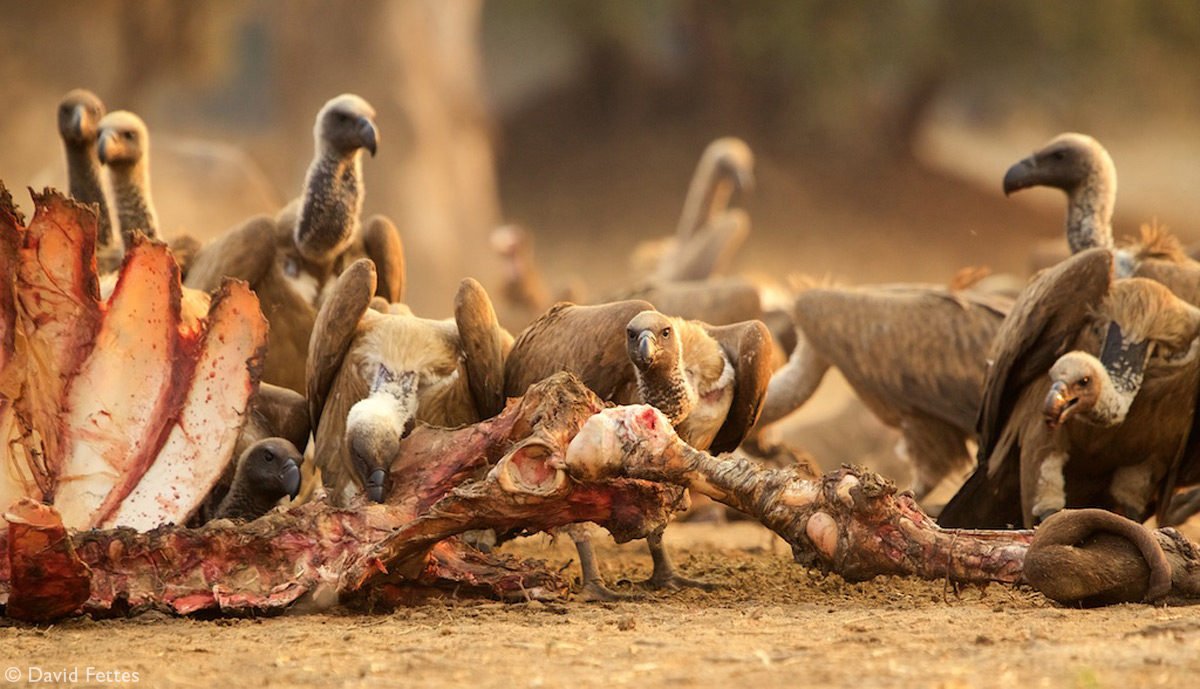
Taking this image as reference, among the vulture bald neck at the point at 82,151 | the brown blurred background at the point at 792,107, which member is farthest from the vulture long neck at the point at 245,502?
the brown blurred background at the point at 792,107

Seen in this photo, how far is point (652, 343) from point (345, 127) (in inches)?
86.0

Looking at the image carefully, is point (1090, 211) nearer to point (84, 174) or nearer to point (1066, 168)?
point (1066, 168)

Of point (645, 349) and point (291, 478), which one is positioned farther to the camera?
point (291, 478)

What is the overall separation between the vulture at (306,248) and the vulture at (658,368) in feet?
3.99

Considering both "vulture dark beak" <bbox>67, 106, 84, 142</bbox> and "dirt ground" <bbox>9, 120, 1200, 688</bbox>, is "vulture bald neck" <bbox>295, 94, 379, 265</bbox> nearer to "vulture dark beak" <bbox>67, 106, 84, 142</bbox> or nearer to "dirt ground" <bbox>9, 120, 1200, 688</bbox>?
"vulture dark beak" <bbox>67, 106, 84, 142</bbox>

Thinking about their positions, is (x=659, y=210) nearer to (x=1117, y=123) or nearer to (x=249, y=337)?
(x=1117, y=123)

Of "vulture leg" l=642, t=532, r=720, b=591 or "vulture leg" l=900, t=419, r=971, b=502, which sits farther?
"vulture leg" l=900, t=419, r=971, b=502

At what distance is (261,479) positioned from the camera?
4844 mm

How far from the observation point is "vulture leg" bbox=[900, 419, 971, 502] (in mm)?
7359

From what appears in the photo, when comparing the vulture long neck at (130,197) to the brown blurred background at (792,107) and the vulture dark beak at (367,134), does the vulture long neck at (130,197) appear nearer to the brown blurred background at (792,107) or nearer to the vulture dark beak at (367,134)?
the vulture dark beak at (367,134)

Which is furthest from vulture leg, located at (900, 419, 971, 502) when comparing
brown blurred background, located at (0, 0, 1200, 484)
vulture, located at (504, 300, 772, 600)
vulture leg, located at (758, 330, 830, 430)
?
brown blurred background, located at (0, 0, 1200, 484)

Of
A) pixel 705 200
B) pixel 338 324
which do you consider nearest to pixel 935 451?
pixel 338 324

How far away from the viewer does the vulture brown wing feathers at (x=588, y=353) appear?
16.4 ft

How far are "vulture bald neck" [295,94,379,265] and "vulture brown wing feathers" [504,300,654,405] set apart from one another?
4.21 feet
